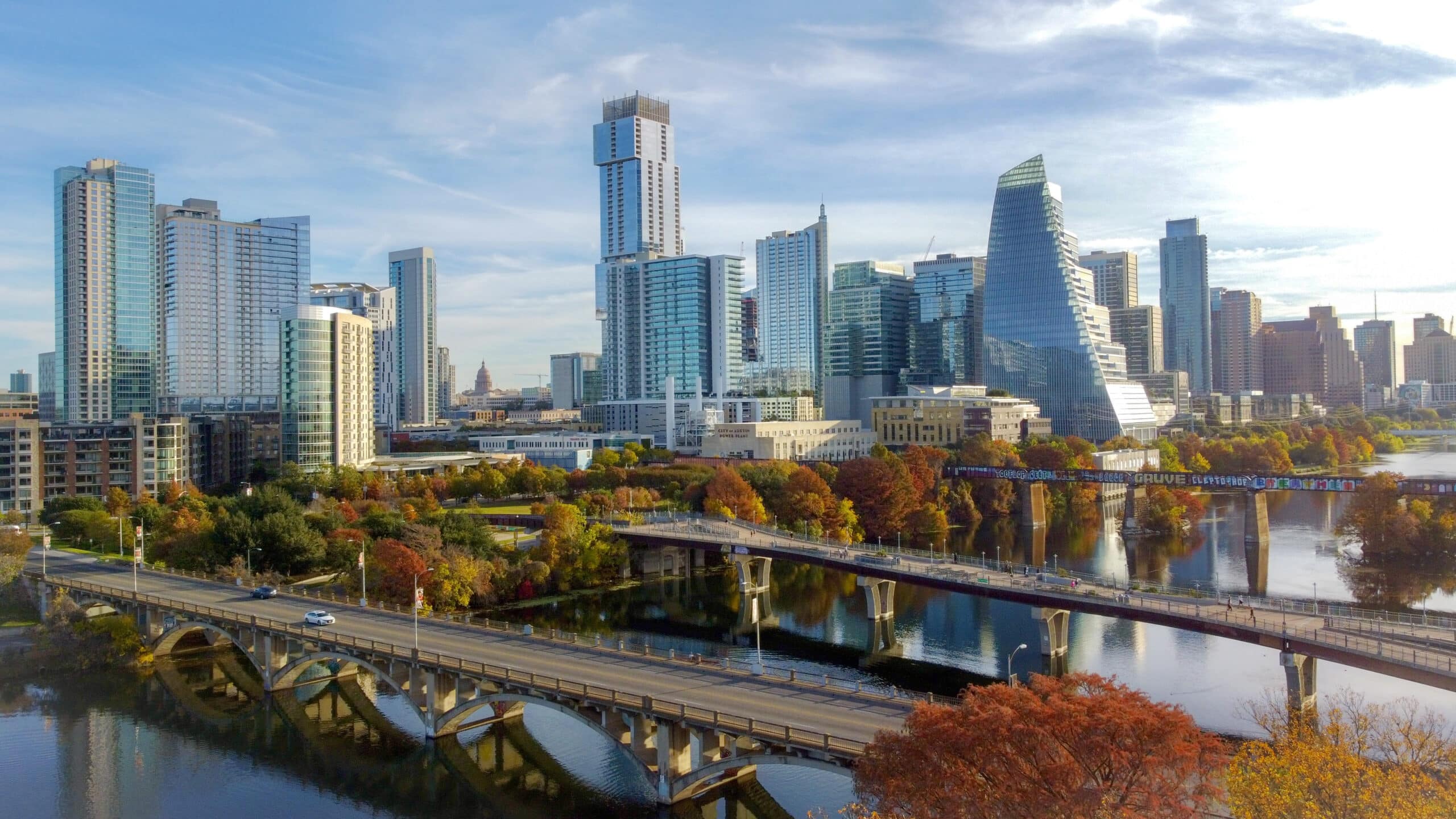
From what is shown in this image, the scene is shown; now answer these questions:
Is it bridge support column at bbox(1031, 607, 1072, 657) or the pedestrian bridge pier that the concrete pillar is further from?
the pedestrian bridge pier

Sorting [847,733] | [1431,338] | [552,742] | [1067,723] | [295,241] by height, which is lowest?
[552,742]

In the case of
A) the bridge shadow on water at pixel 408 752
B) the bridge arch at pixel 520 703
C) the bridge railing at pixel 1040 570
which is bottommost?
the bridge shadow on water at pixel 408 752

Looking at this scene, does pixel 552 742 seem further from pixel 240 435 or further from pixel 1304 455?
pixel 1304 455

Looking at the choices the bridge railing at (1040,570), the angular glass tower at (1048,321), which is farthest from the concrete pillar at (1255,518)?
the angular glass tower at (1048,321)

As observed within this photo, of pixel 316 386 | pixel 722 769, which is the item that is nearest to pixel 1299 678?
pixel 722 769

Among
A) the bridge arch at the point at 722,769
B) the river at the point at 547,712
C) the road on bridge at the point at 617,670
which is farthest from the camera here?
the river at the point at 547,712

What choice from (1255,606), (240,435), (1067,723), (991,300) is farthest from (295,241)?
(1067,723)

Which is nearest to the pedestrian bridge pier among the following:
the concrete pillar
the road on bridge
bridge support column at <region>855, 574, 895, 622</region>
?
the road on bridge

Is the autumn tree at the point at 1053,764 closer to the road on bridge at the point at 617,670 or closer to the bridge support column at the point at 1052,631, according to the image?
the road on bridge at the point at 617,670
